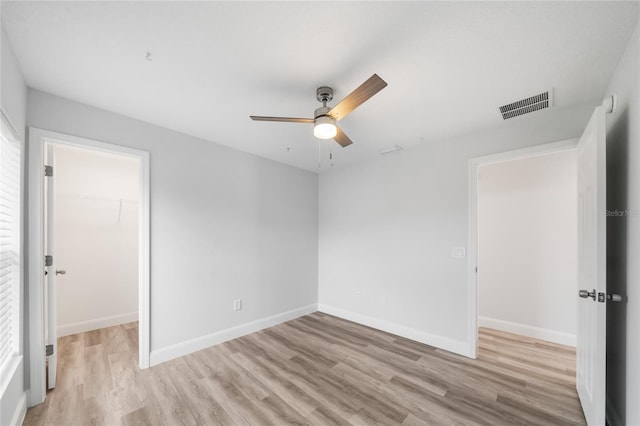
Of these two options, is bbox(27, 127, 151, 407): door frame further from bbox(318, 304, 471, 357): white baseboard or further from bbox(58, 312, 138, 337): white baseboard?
bbox(318, 304, 471, 357): white baseboard

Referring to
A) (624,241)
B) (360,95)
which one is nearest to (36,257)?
(360,95)

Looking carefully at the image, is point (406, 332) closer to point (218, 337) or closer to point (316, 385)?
point (316, 385)

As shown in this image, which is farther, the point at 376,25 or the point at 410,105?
the point at 410,105

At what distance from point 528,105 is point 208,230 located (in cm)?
352

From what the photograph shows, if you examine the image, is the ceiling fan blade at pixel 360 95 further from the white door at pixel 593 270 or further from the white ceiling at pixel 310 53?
the white door at pixel 593 270

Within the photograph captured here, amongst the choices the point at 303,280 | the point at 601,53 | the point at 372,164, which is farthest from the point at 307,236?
the point at 601,53

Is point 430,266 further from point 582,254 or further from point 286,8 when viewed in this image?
point 286,8

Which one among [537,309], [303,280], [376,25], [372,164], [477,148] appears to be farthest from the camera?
[303,280]

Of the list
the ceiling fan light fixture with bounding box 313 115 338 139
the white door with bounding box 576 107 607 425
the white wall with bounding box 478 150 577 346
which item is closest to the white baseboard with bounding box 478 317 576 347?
the white wall with bounding box 478 150 577 346

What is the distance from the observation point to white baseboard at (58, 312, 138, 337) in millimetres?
3438

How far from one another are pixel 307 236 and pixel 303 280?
2.41 feet

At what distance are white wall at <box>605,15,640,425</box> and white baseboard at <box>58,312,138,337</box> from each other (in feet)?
17.3

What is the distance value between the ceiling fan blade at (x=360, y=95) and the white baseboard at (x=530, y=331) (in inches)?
146

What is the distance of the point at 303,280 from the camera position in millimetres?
4340
